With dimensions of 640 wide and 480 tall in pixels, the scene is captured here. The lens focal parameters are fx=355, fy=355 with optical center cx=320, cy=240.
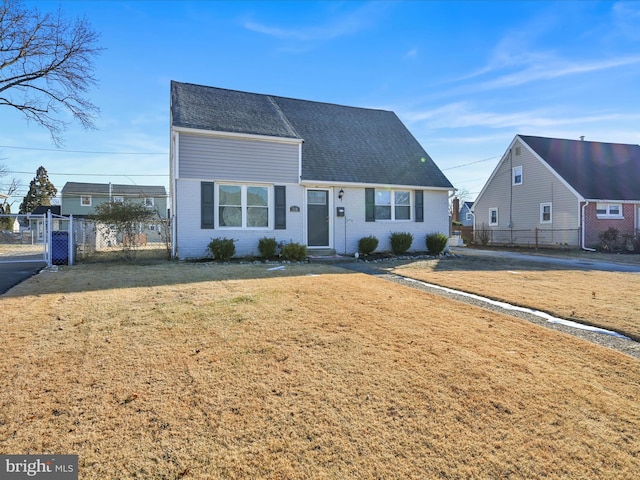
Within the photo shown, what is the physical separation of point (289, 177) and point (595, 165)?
67.8 ft

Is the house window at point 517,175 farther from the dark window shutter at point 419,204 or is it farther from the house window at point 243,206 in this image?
the house window at point 243,206

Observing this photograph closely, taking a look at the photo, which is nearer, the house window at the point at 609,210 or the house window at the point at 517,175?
the house window at the point at 609,210

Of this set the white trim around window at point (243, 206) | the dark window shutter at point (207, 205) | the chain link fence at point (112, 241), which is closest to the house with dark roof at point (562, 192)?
the white trim around window at point (243, 206)

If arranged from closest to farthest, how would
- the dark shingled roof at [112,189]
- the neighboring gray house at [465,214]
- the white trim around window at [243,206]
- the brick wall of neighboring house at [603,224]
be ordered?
the white trim around window at [243,206] → the brick wall of neighboring house at [603,224] → the dark shingled roof at [112,189] → the neighboring gray house at [465,214]

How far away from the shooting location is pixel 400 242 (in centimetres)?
1370

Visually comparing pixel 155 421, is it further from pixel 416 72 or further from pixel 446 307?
pixel 416 72

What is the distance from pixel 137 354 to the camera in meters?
3.32

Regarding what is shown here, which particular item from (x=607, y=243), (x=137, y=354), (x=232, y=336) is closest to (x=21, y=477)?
(x=137, y=354)

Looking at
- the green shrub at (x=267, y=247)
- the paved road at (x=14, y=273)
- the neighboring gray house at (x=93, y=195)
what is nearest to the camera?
the paved road at (x=14, y=273)

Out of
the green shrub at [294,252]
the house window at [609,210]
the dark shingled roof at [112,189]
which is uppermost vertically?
the dark shingled roof at [112,189]

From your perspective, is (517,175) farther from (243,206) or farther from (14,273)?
(14,273)

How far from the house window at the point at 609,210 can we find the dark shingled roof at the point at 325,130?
36.0 ft

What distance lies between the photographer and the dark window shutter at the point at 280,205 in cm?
1260

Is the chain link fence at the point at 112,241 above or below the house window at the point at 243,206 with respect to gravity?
below
